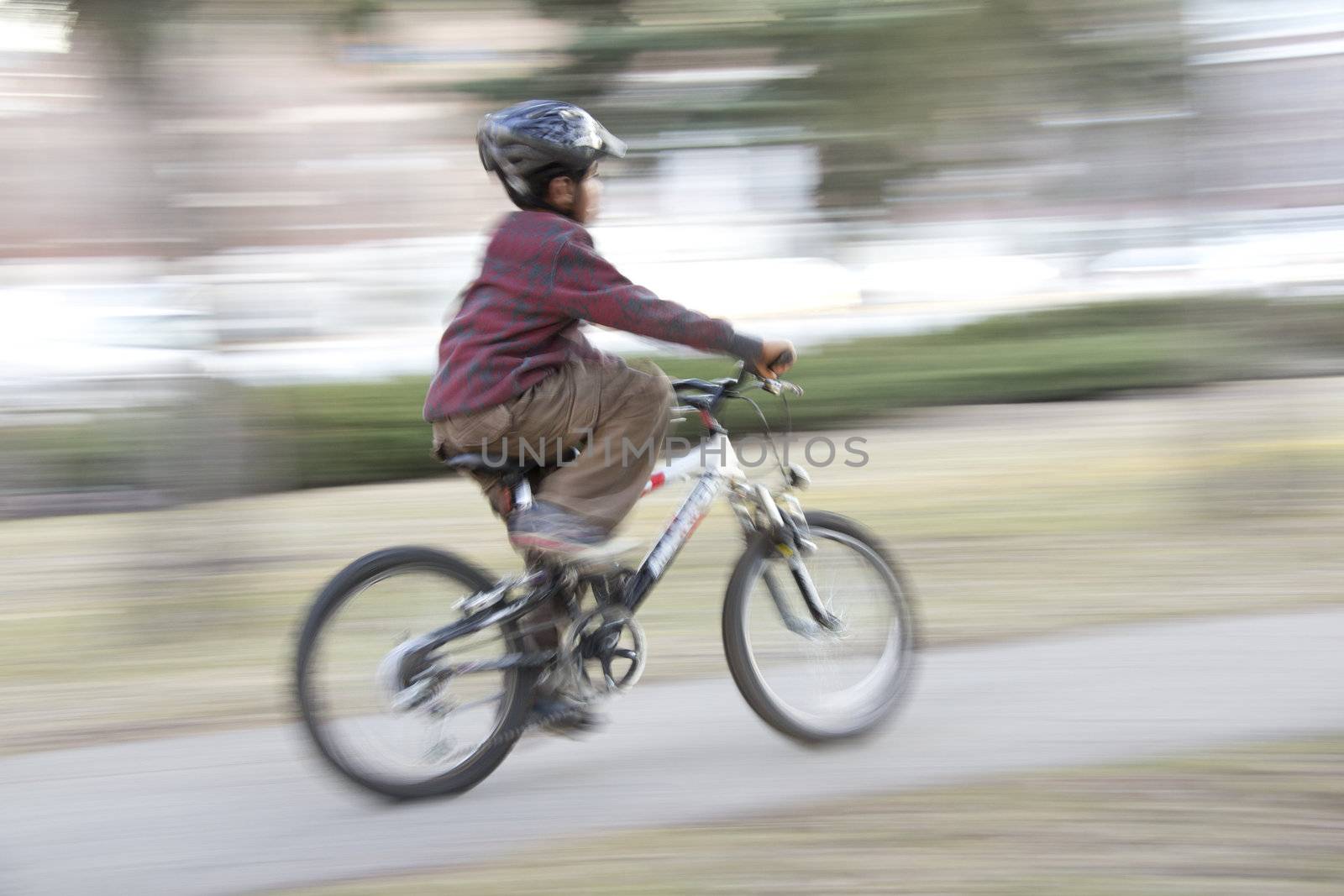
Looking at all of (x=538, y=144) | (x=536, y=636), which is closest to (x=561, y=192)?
(x=538, y=144)

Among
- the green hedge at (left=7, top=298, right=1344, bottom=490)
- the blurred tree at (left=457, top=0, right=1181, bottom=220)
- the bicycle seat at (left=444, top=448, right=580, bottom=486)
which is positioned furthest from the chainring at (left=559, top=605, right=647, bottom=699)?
the blurred tree at (left=457, top=0, right=1181, bottom=220)

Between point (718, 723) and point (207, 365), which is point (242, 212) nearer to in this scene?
point (207, 365)

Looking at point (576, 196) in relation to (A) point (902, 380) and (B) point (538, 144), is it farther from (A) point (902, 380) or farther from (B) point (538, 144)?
(A) point (902, 380)

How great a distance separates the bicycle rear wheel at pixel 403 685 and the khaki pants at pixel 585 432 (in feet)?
1.14

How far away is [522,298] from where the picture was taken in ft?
12.7

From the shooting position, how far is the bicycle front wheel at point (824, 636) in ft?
13.8

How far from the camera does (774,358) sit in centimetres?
396

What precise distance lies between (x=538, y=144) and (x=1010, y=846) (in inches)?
86.8

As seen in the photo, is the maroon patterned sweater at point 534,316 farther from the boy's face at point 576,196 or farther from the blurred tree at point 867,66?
the blurred tree at point 867,66

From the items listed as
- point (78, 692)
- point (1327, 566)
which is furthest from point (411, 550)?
point (1327, 566)

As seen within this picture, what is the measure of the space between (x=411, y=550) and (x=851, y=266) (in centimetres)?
741

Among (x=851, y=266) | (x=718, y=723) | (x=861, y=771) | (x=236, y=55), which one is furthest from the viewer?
(x=851, y=266)

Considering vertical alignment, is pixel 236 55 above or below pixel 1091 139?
above

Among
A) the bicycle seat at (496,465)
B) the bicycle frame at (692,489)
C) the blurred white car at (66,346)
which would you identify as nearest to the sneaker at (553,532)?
the bicycle seat at (496,465)
